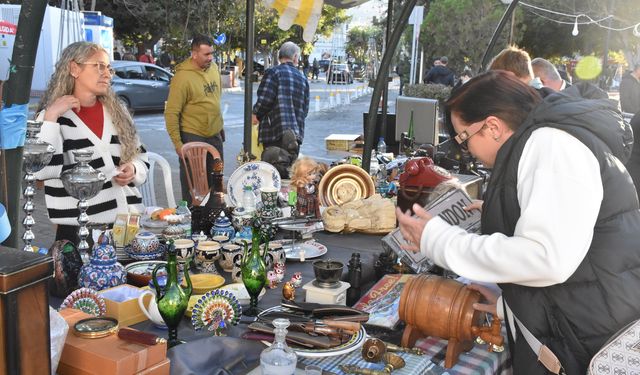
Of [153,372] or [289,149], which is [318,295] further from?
[289,149]

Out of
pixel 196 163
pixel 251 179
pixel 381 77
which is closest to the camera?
pixel 251 179

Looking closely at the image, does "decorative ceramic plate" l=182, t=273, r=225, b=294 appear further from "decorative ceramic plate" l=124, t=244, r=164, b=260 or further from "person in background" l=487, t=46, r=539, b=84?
"person in background" l=487, t=46, r=539, b=84

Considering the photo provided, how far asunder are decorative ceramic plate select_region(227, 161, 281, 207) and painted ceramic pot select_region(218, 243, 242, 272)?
0.90 metres

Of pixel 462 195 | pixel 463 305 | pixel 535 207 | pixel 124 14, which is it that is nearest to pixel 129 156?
pixel 462 195

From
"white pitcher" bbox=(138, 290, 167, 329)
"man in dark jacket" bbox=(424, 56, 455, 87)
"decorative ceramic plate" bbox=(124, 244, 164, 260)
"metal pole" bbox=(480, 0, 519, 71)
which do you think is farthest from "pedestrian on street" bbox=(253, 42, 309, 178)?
"man in dark jacket" bbox=(424, 56, 455, 87)

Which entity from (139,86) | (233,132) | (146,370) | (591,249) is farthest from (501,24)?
(139,86)

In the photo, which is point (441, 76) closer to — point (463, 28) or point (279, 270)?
point (463, 28)

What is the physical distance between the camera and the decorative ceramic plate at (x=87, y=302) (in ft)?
6.01

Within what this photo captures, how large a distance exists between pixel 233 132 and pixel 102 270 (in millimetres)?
10934

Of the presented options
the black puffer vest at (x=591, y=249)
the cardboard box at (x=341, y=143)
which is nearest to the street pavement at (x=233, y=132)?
the cardboard box at (x=341, y=143)

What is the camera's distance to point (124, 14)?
24.3m

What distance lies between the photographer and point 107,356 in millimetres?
1378

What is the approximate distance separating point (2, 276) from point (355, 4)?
4.82 metres

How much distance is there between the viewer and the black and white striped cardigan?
9.30 feet
